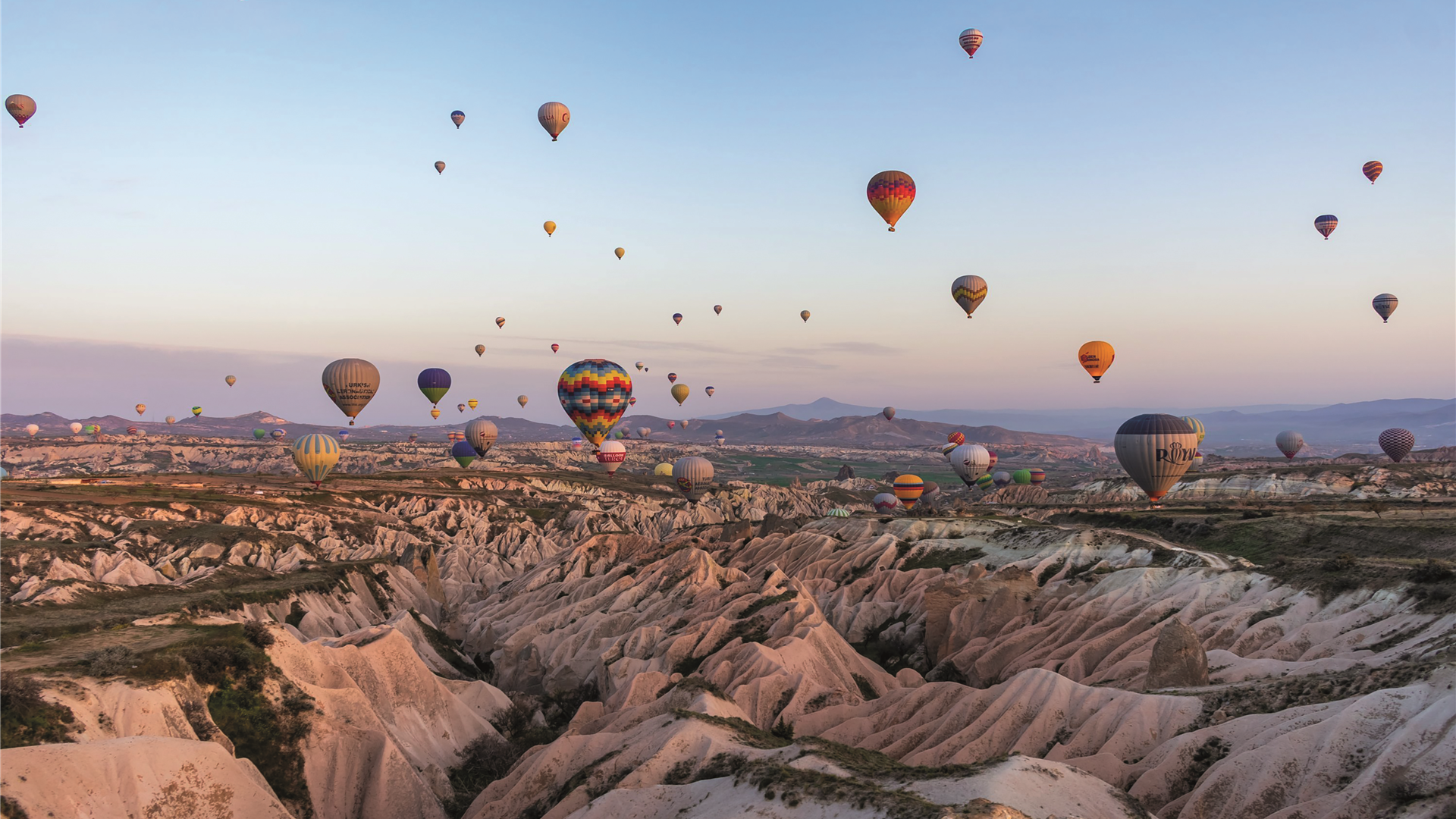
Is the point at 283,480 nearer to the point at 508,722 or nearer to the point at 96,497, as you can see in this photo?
the point at 96,497

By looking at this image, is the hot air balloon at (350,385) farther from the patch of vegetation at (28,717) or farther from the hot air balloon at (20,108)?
the patch of vegetation at (28,717)

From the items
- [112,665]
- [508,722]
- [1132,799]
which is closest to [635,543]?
[508,722]

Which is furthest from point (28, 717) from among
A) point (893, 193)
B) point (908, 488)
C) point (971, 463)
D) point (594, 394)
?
point (971, 463)

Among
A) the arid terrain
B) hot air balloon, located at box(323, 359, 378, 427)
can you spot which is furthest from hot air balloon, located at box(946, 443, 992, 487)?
hot air balloon, located at box(323, 359, 378, 427)

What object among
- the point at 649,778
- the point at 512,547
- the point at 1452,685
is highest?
the point at 1452,685

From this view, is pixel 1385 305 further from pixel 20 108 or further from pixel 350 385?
pixel 20 108

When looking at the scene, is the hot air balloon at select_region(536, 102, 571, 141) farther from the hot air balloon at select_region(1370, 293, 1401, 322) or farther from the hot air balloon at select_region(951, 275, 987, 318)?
the hot air balloon at select_region(1370, 293, 1401, 322)
